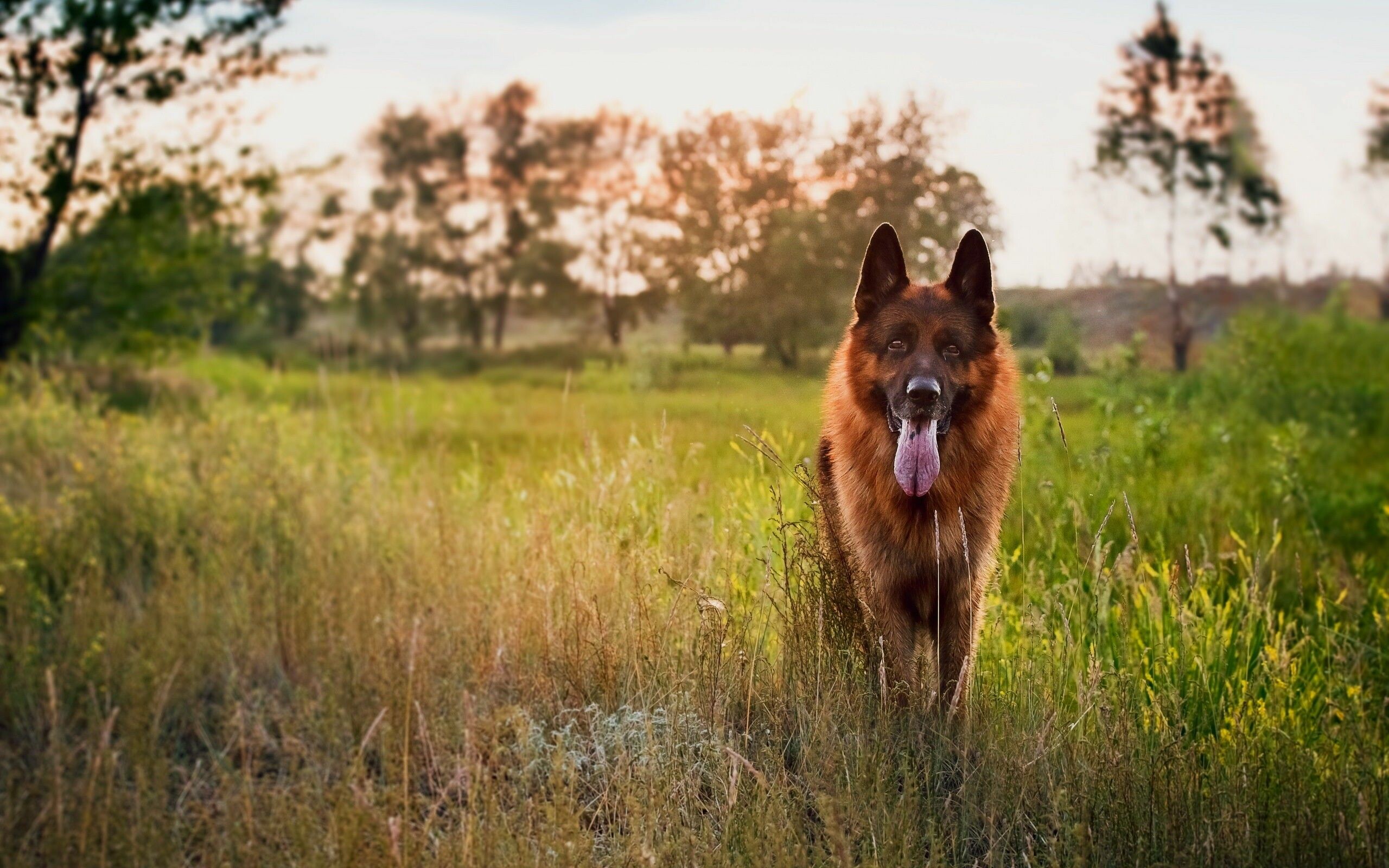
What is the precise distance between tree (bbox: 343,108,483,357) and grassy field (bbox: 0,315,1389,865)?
61.0 feet

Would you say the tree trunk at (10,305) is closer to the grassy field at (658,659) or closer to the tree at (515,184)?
the grassy field at (658,659)

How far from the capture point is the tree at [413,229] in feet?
90.9

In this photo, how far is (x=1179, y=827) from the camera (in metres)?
3.29

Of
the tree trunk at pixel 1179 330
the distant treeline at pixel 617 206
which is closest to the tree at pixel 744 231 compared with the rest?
the distant treeline at pixel 617 206

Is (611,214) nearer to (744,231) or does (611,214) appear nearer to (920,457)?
(744,231)

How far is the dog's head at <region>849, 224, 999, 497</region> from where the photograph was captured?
3824mm

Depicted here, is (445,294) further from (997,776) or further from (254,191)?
(997,776)

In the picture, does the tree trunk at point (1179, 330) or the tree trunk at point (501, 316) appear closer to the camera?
the tree trunk at point (1179, 330)

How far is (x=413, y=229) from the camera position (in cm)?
2853

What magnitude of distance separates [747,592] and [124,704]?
12.4ft

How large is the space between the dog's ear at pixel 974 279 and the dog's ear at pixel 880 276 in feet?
0.56

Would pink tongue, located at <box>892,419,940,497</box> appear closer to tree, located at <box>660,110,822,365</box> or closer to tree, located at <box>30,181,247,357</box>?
tree, located at <box>660,110,822,365</box>

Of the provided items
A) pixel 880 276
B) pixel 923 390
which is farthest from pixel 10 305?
pixel 923 390

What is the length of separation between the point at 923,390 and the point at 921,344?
0.76ft
